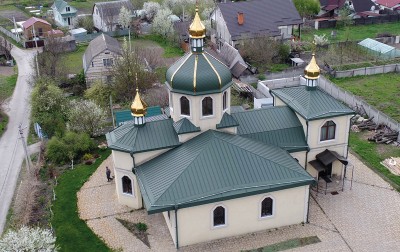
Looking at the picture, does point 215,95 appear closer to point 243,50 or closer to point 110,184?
point 110,184

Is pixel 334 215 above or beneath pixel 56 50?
beneath

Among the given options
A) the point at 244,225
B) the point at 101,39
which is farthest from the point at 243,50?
the point at 244,225

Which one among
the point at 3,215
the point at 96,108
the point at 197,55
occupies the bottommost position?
the point at 3,215

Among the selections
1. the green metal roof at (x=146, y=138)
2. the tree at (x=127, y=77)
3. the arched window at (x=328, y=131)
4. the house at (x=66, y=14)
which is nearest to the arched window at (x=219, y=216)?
the green metal roof at (x=146, y=138)

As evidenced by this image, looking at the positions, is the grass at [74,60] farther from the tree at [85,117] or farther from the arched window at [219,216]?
the arched window at [219,216]

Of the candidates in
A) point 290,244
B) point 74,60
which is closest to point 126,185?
point 290,244

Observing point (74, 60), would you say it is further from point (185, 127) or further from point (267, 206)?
point (267, 206)

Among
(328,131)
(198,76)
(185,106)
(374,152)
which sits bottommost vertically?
(374,152)
